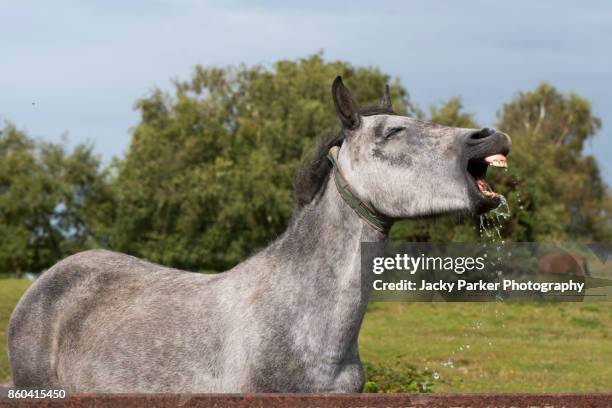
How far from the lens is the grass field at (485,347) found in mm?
15320

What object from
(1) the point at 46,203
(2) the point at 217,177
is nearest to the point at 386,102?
(2) the point at 217,177

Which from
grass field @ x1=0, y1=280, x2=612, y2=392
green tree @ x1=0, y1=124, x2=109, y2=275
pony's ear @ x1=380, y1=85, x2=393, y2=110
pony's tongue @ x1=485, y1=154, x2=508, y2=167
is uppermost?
pony's ear @ x1=380, y1=85, x2=393, y2=110

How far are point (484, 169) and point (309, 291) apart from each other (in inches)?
49.7

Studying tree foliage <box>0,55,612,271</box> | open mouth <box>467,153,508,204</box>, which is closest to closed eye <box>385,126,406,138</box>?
open mouth <box>467,153,508,204</box>

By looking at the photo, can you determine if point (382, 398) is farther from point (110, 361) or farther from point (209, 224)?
point (209, 224)

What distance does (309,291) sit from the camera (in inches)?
207

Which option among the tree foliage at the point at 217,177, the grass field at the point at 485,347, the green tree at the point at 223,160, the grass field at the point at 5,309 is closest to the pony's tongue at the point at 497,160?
the grass field at the point at 485,347

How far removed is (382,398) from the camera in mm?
4594

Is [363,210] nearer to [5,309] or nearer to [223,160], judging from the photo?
[5,309]

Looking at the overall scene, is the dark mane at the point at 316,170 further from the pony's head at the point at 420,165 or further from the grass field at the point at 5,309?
the grass field at the point at 5,309

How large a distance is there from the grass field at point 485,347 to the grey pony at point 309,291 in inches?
210

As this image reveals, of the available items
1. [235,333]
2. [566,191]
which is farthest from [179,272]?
[566,191]

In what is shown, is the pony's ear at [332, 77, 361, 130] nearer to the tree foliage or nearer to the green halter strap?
the green halter strap

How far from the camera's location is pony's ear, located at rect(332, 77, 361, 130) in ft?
17.5
